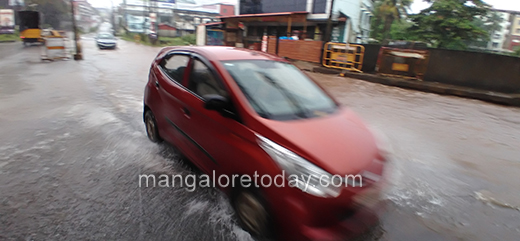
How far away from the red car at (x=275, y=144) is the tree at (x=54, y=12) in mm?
58316

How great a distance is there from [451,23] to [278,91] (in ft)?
83.3

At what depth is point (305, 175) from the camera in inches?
88.2

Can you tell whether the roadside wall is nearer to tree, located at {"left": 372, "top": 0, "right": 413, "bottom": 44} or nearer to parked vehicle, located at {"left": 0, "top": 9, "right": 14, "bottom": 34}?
tree, located at {"left": 372, "top": 0, "right": 413, "bottom": 44}

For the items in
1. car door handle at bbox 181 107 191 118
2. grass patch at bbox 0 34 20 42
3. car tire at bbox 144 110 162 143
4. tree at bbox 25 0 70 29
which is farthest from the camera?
tree at bbox 25 0 70 29

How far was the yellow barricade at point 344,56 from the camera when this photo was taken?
566 inches

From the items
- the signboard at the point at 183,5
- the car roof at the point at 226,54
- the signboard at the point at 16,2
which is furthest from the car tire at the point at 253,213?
the signboard at the point at 183,5

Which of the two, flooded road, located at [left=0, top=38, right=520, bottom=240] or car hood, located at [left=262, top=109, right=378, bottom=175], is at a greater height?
car hood, located at [left=262, top=109, right=378, bottom=175]

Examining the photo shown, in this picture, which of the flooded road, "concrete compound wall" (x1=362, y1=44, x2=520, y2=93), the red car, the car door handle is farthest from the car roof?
"concrete compound wall" (x1=362, y1=44, x2=520, y2=93)

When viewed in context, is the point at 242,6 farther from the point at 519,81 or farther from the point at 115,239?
the point at 115,239

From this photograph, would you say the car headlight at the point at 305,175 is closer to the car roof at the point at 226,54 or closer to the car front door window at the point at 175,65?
the car roof at the point at 226,54

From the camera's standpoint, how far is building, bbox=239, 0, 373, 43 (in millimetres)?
22875

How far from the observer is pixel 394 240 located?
110 inches

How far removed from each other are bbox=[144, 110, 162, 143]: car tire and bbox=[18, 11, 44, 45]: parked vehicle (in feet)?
96.7

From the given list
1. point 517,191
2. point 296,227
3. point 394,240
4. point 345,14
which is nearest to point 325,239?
point 296,227
